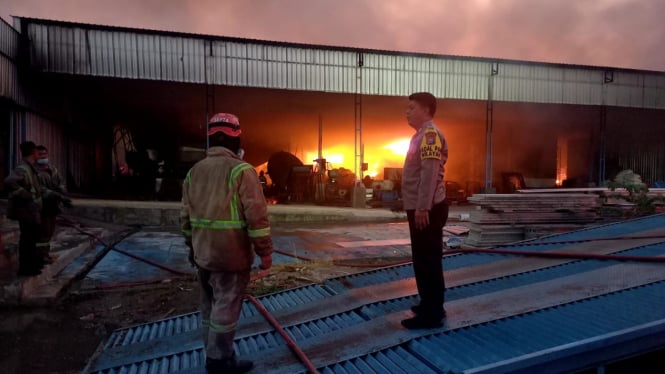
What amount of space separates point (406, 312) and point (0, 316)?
464 centimetres

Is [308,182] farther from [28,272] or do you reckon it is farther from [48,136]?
[28,272]

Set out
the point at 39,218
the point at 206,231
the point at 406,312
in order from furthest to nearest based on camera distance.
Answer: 1. the point at 39,218
2. the point at 406,312
3. the point at 206,231

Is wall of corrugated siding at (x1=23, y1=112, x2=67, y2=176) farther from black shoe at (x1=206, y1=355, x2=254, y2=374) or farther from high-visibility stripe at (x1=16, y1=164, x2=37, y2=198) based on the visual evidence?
black shoe at (x1=206, y1=355, x2=254, y2=374)

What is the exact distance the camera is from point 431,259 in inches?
118

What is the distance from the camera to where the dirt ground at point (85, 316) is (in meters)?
3.76

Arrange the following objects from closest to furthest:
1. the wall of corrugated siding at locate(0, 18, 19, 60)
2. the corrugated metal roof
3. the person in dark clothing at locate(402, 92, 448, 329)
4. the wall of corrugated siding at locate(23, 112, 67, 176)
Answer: the corrugated metal roof → the person in dark clothing at locate(402, 92, 448, 329) → the wall of corrugated siding at locate(0, 18, 19, 60) → the wall of corrugated siding at locate(23, 112, 67, 176)

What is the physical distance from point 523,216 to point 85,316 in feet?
22.8

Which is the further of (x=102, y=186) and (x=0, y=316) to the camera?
(x=102, y=186)

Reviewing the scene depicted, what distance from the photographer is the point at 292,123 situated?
22984 mm

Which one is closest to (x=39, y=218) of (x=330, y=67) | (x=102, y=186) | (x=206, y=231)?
(x=206, y=231)

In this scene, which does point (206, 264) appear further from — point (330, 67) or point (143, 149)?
point (143, 149)

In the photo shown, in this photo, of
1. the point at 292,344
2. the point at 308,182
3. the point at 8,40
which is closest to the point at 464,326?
the point at 292,344

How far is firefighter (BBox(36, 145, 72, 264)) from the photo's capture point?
564 centimetres

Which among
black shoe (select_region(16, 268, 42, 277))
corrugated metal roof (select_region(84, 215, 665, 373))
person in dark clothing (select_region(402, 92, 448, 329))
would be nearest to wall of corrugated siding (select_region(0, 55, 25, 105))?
black shoe (select_region(16, 268, 42, 277))
